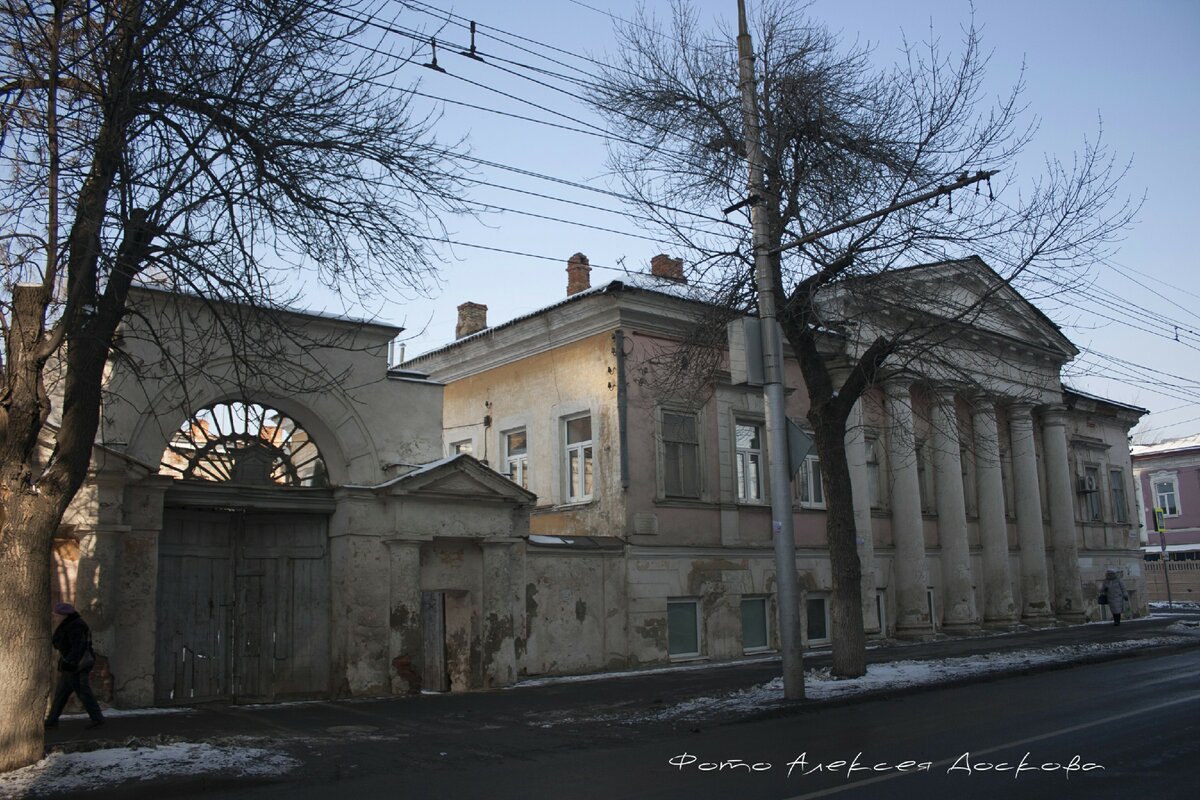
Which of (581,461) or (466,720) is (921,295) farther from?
(466,720)

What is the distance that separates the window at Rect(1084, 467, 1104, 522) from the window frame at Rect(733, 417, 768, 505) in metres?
17.5

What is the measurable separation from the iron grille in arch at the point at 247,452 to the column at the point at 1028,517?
22.7 metres

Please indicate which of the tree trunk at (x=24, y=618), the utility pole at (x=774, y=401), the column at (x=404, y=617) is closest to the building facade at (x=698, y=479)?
the utility pole at (x=774, y=401)

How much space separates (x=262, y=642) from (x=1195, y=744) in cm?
1223

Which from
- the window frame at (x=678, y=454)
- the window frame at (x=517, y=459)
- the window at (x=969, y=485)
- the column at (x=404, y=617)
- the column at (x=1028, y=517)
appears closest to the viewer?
the column at (x=404, y=617)

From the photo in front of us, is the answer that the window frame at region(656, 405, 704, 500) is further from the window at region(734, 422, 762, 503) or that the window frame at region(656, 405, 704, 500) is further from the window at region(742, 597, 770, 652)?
the window at region(742, 597, 770, 652)

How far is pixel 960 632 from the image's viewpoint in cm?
2673

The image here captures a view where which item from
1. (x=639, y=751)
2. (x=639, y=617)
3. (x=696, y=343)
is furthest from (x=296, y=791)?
(x=639, y=617)

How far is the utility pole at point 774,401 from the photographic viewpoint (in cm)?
1298

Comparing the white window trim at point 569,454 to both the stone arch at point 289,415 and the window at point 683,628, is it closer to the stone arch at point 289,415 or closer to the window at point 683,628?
the window at point 683,628

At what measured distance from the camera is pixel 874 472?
88.1ft

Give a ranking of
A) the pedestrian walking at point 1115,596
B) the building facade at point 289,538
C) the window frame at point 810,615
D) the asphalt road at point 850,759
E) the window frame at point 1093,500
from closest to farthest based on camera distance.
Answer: the asphalt road at point 850,759
the building facade at point 289,538
the window frame at point 810,615
the pedestrian walking at point 1115,596
the window frame at point 1093,500

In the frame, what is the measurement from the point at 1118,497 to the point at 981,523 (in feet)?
36.5

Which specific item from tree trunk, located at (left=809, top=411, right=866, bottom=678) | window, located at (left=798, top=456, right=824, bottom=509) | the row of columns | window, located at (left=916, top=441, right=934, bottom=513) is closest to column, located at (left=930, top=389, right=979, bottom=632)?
the row of columns
